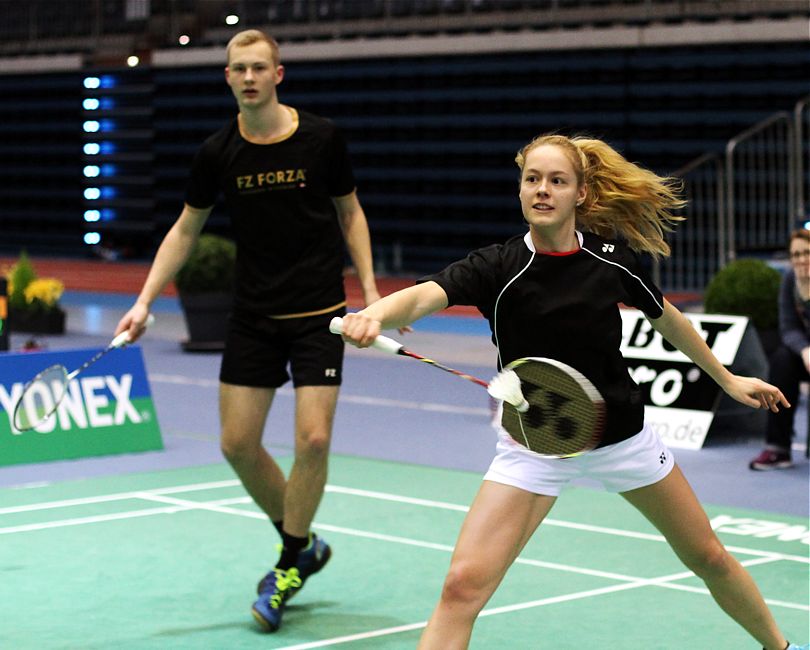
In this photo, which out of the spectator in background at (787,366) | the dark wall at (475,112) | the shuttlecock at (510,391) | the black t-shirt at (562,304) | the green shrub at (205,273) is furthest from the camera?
the dark wall at (475,112)

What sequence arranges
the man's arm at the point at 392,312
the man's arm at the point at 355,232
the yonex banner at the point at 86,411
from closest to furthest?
the man's arm at the point at 392,312, the man's arm at the point at 355,232, the yonex banner at the point at 86,411

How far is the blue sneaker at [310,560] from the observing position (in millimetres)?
5176

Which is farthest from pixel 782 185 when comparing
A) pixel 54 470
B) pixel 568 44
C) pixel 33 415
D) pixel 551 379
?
pixel 551 379

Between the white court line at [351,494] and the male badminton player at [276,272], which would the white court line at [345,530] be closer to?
the white court line at [351,494]

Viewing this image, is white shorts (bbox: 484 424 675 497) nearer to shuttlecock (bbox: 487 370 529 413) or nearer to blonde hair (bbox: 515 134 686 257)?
shuttlecock (bbox: 487 370 529 413)

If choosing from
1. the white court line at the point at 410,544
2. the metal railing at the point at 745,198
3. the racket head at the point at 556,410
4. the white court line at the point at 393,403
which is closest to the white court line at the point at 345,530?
the white court line at the point at 410,544

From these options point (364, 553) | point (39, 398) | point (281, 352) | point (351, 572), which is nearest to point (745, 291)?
point (364, 553)

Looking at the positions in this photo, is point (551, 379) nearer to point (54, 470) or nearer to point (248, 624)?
point (248, 624)

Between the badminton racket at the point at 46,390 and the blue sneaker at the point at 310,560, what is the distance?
95cm

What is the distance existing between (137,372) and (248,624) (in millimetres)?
3803

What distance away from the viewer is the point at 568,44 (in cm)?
1862

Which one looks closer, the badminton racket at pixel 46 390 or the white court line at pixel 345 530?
the badminton racket at pixel 46 390

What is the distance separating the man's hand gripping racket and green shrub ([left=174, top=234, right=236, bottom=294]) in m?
10.1

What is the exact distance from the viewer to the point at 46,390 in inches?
316
